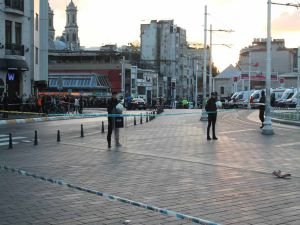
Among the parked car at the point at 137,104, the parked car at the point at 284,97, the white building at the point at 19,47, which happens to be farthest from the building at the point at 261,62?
the white building at the point at 19,47

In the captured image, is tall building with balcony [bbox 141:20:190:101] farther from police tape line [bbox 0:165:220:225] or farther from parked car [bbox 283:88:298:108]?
police tape line [bbox 0:165:220:225]

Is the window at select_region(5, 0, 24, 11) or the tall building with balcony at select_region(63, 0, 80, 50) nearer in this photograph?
the window at select_region(5, 0, 24, 11)

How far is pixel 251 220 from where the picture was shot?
23.0 ft

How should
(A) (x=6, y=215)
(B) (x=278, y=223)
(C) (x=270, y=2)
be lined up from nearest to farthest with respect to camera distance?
(B) (x=278, y=223), (A) (x=6, y=215), (C) (x=270, y=2)

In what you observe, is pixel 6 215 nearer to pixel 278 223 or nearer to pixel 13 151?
pixel 278 223

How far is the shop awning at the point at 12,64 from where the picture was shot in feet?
135

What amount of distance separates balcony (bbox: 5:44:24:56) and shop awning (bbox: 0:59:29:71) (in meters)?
0.82

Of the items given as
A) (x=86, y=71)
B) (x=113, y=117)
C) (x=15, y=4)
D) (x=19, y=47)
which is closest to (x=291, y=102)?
(x=19, y=47)

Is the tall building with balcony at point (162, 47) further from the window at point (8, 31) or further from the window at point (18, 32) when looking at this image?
the window at point (8, 31)

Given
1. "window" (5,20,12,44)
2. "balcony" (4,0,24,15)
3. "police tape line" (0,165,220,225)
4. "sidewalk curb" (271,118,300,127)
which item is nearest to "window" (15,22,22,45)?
"window" (5,20,12,44)

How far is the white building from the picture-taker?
4191cm

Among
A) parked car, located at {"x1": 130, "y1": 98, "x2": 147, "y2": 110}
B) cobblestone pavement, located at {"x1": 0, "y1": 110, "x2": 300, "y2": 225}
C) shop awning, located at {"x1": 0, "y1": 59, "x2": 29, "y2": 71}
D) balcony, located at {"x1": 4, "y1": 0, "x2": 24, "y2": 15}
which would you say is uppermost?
balcony, located at {"x1": 4, "y1": 0, "x2": 24, "y2": 15}

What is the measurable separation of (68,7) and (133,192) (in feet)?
497

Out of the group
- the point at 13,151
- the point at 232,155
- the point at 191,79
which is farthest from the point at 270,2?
the point at 191,79
